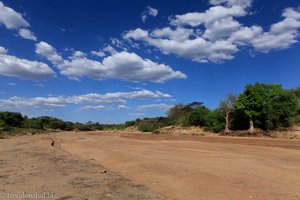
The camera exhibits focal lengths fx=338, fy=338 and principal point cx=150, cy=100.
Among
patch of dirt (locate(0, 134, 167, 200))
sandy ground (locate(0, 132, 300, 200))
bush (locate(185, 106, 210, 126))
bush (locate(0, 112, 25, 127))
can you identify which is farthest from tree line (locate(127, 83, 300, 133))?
bush (locate(0, 112, 25, 127))

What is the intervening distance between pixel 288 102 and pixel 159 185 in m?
39.0

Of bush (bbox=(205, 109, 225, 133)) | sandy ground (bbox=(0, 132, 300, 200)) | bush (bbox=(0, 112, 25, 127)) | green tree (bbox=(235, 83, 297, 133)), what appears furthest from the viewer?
bush (bbox=(0, 112, 25, 127))

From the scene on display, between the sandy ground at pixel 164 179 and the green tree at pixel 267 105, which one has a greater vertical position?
the green tree at pixel 267 105

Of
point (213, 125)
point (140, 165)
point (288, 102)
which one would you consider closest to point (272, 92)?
point (288, 102)

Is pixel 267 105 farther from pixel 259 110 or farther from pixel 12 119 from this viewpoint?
pixel 12 119

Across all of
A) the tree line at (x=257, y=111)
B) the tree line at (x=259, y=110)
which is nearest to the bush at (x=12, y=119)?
the tree line at (x=257, y=111)

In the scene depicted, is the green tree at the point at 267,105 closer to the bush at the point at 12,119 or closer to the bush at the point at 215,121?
the bush at the point at 215,121

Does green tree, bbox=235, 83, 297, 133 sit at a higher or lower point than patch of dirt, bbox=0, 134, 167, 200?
higher

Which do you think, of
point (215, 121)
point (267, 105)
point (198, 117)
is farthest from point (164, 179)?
point (198, 117)

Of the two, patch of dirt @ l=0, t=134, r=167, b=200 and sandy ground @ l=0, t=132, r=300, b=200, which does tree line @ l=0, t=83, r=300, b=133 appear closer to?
sandy ground @ l=0, t=132, r=300, b=200

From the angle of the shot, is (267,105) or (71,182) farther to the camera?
(267,105)

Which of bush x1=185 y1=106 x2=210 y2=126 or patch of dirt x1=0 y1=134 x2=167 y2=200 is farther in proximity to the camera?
bush x1=185 y1=106 x2=210 y2=126

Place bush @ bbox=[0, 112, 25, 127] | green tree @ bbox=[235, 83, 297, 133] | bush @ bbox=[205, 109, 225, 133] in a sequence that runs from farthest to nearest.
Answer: bush @ bbox=[0, 112, 25, 127]
bush @ bbox=[205, 109, 225, 133]
green tree @ bbox=[235, 83, 297, 133]

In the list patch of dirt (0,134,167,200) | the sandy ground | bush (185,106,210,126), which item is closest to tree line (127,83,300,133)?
bush (185,106,210,126)
